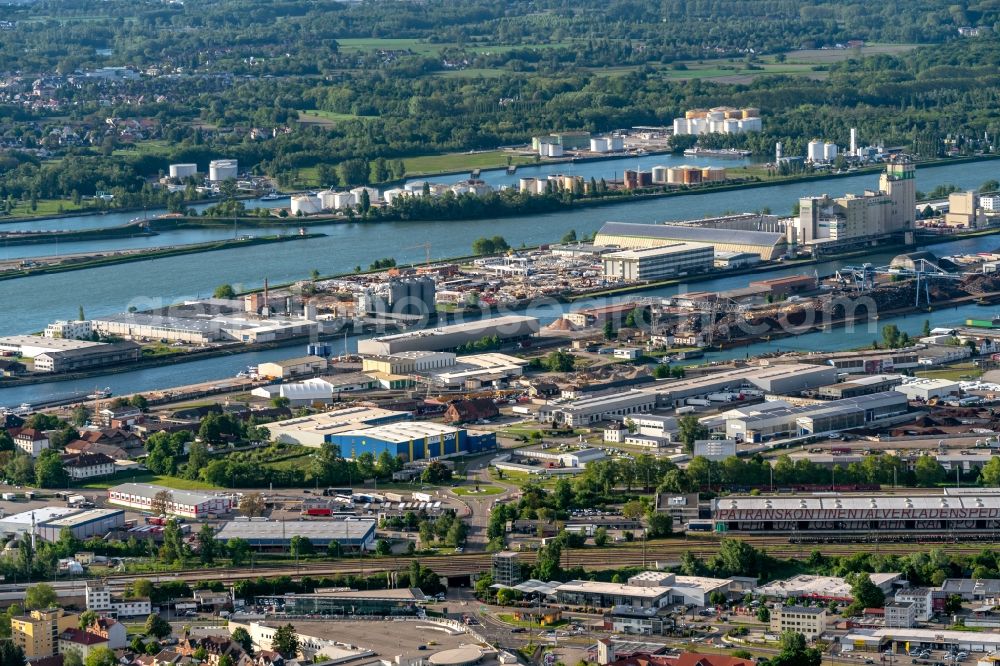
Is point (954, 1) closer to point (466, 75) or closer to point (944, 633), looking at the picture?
point (466, 75)

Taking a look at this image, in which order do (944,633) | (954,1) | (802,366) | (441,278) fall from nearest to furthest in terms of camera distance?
1. (944,633)
2. (802,366)
3. (441,278)
4. (954,1)

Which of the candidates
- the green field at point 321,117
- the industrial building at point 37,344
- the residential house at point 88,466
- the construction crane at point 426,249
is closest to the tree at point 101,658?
the residential house at point 88,466

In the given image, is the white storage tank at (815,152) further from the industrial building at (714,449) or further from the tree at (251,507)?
the tree at (251,507)

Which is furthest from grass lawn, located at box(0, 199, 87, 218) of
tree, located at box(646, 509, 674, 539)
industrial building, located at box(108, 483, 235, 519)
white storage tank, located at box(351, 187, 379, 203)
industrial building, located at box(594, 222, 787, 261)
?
tree, located at box(646, 509, 674, 539)

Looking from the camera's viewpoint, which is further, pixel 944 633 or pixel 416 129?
pixel 416 129

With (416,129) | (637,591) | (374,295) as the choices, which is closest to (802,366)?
(374,295)

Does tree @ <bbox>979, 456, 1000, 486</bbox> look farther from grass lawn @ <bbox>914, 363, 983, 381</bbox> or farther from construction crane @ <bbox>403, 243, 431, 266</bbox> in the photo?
construction crane @ <bbox>403, 243, 431, 266</bbox>
